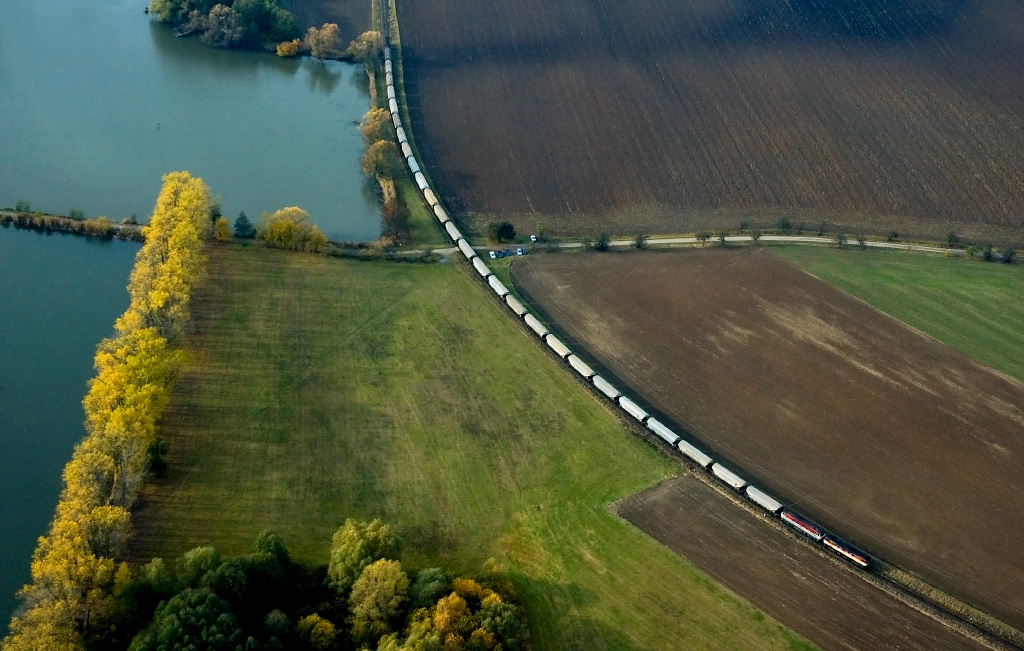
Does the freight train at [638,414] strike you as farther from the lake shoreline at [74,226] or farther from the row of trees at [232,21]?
the row of trees at [232,21]

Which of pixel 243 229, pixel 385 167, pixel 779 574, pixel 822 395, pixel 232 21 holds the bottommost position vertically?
pixel 779 574

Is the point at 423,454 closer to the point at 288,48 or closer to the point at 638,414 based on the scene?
the point at 638,414

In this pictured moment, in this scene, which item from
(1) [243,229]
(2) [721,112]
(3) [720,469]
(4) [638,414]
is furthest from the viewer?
(2) [721,112]

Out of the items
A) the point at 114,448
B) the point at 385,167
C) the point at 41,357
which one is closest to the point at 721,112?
the point at 385,167

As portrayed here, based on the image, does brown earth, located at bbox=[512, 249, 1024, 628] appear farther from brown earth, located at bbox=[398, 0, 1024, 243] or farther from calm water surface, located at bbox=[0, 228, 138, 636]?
calm water surface, located at bbox=[0, 228, 138, 636]

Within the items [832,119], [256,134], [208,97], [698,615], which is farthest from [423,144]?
[698,615]

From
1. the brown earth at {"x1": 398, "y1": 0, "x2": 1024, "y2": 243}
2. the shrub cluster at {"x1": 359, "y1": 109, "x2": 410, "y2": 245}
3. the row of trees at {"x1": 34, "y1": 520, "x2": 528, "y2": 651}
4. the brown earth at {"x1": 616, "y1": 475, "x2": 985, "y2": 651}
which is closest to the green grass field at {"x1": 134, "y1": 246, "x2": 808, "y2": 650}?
the brown earth at {"x1": 616, "y1": 475, "x2": 985, "y2": 651}

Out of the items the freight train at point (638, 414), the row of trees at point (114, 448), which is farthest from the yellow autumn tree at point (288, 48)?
the row of trees at point (114, 448)

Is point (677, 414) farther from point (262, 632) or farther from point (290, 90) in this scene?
point (290, 90)
